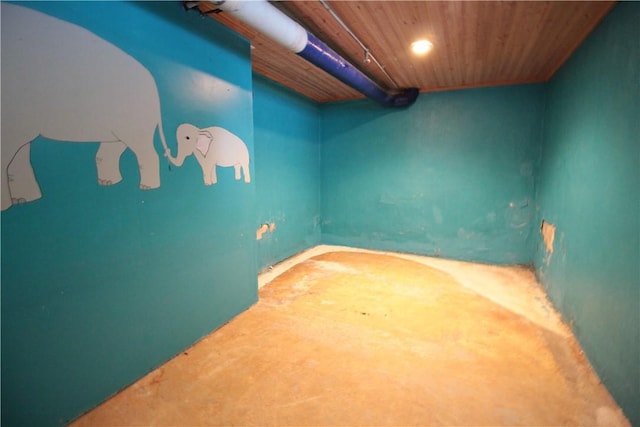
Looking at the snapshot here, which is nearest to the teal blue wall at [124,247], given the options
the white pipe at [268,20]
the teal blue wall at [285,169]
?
the white pipe at [268,20]

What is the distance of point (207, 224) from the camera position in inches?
85.2

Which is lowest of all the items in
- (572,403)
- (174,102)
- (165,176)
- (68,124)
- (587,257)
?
(572,403)

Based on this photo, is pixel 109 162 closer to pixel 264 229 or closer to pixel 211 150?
pixel 211 150

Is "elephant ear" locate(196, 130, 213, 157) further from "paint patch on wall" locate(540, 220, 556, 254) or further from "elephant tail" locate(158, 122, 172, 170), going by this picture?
"paint patch on wall" locate(540, 220, 556, 254)

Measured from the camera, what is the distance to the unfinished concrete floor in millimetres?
1522

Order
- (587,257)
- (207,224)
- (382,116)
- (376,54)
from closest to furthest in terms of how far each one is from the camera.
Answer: (587,257)
(207,224)
(376,54)
(382,116)

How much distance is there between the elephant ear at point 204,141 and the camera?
2.06 m

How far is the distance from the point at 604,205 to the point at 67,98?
9.73 feet

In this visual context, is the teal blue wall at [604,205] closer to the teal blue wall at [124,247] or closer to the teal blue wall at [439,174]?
the teal blue wall at [439,174]

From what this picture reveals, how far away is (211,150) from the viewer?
2.15m

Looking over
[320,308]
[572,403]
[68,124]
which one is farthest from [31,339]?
[572,403]

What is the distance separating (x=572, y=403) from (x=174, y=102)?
2.86 metres

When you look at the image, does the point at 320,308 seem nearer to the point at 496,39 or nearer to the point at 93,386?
the point at 93,386

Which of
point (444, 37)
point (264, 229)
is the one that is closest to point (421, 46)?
point (444, 37)
